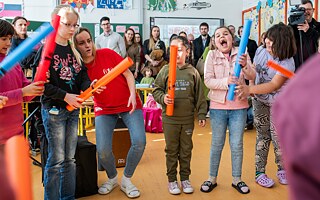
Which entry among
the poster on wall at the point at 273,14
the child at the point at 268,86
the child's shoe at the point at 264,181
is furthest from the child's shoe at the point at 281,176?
the poster on wall at the point at 273,14

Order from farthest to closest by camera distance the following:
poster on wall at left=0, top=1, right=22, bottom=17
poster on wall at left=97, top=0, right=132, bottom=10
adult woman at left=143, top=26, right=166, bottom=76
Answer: poster on wall at left=97, top=0, right=132, bottom=10
poster on wall at left=0, top=1, right=22, bottom=17
adult woman at left=143, top=26, right=166, bottom=76

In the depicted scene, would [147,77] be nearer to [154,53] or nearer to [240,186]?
[154,53]

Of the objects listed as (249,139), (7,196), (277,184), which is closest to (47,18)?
(249,139)

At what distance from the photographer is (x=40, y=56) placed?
77.7 inches

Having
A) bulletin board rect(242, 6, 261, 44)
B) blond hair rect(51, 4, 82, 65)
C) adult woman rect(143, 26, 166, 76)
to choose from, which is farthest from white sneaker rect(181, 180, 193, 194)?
bulletin board rect(242, 6, 261, 44)

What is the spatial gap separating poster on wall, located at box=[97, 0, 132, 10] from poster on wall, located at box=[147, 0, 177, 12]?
46 centimetres

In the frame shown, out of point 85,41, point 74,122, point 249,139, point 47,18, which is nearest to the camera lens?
point 74,122

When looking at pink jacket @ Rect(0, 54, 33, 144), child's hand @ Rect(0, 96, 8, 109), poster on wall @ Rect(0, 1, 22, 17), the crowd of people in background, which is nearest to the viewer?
child's hand @ Rect(0, 96, 8, 109)

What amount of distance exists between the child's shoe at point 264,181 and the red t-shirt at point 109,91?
120cm

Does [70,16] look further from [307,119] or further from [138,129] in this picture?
[307,119]

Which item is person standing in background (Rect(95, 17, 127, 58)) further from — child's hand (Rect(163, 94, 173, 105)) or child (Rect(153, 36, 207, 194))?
child's hand (Rect(163, 94, 173, 105))

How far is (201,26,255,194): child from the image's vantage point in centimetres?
256

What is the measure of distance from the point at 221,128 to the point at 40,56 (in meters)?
1.40

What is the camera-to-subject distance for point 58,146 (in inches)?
81.0
